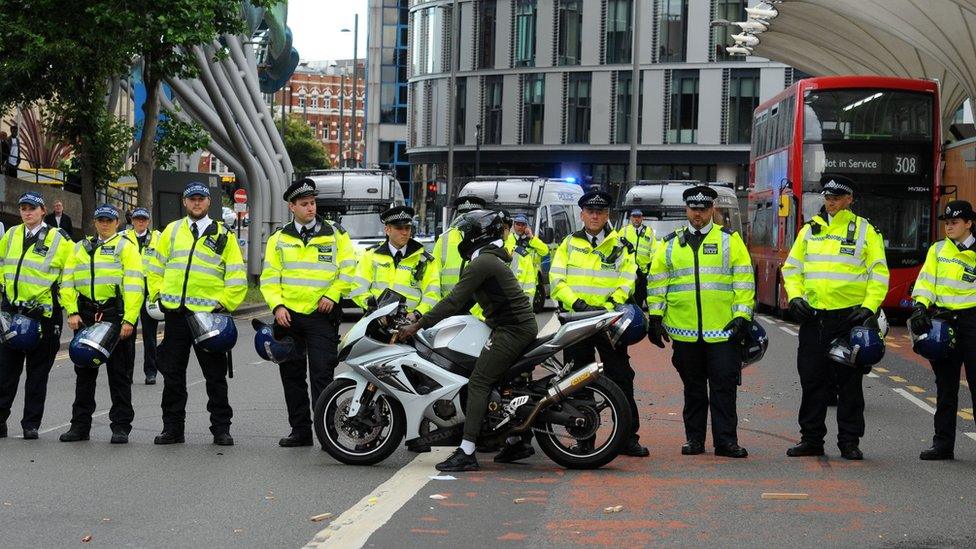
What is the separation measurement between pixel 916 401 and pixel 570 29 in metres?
53.8

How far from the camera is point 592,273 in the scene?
10.3 meters

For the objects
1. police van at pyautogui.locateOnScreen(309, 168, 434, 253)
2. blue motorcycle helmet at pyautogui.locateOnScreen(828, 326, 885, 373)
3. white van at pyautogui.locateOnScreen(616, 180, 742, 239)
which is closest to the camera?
blue motorcycle helmet at pyautogui.locateOnScreen(828, 326, 885, 373)

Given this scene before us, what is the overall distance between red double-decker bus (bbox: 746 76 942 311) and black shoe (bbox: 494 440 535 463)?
1631cm

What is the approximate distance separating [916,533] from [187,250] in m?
5.33

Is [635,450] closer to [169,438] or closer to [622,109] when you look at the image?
[169,438]

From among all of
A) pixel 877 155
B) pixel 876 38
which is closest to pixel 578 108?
pixel 876 38

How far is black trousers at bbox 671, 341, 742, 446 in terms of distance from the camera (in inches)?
392

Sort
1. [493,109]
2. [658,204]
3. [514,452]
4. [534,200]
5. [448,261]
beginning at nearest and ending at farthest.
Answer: [514,452] → [448,261] → [534,200] → [658,204] → [493,109]

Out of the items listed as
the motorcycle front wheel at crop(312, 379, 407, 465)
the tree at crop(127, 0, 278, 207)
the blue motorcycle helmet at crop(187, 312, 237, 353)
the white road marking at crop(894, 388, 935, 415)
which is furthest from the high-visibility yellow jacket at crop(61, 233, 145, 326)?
the tree at crop(127, 0, 278, 207)

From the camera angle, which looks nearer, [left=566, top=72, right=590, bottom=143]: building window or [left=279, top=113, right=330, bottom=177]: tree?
[left=566, top=72, right=590, bottom=143]: building window

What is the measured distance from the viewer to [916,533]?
735 cm

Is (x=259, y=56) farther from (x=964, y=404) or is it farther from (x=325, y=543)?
(x=325, y=543)

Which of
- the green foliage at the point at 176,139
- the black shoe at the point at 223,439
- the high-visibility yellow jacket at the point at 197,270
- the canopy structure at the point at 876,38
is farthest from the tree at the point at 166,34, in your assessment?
the black shoe at the point at 223,439

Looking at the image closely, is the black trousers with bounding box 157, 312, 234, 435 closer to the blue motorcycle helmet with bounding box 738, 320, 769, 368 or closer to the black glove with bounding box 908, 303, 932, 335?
the blue motorcycle helmet with bounding box 738, 320, 769, 368
